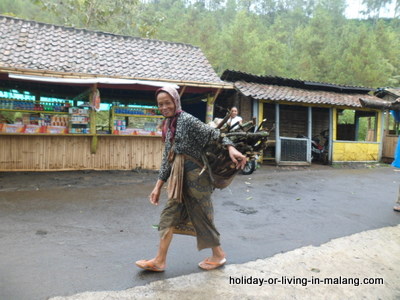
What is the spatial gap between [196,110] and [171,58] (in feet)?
9.31

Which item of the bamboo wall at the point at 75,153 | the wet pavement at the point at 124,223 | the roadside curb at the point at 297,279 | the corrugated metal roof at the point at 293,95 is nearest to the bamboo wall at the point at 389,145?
the corrugated metal roof at the point at 293,95

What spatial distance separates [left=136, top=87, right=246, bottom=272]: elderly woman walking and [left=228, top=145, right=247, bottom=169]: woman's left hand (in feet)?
0.64

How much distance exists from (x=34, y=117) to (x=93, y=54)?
2550 mm

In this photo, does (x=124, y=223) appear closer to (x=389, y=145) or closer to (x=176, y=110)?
(x=176, y=110)

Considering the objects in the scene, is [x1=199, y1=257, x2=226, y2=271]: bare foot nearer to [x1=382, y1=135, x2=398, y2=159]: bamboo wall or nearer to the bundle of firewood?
the bundle of firewood

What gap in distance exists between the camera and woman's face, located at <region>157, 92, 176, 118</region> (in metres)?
2.66

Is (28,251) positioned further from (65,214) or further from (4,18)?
(4,18)

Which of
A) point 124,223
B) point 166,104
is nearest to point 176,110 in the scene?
point 166,104

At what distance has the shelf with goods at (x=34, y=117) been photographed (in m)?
7.22

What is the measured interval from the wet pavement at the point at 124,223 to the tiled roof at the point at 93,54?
9.09 ft

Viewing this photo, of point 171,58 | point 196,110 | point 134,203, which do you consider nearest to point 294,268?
point 134,203

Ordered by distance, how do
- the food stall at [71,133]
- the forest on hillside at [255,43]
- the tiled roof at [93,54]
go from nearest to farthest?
the food stall at [71,133] < the tiled roof at [93,54] < the forest on hillside at [255,43]

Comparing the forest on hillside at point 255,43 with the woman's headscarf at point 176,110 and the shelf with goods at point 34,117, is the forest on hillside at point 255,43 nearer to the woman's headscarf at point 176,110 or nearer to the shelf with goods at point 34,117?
the shelf with goods at point 34,117

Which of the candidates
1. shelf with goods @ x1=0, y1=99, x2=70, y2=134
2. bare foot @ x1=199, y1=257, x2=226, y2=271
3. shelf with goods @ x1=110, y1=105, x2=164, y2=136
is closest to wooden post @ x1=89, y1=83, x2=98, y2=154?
shelf with goods @ x1=110, y1=105, x2=164, y2=136
